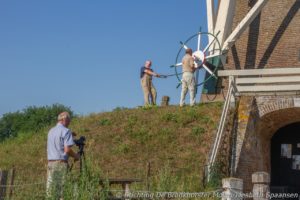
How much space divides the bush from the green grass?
94.0 feet

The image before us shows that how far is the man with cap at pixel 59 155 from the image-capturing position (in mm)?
8031

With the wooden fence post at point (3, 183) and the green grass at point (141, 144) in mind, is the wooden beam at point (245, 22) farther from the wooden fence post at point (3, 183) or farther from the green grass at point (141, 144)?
the wooden fence post at point (3, 183)

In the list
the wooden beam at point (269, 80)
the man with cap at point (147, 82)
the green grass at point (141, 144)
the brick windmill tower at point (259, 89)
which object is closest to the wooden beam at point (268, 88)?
the brick windmill tower at point (259, 89)

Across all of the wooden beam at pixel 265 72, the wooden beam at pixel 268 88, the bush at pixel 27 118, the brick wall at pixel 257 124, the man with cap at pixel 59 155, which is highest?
the bush at pixel 27 118

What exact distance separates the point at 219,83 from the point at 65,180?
11.7 meters

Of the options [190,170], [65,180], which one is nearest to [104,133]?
[190,170]

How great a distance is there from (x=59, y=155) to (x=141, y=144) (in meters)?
6.19

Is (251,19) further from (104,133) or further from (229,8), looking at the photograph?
(104,133)

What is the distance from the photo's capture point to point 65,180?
316 inches

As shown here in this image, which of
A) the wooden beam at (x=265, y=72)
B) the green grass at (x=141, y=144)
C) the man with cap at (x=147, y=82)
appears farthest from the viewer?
the man with cap at (x=147, y=82)

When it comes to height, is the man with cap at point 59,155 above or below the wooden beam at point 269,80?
below

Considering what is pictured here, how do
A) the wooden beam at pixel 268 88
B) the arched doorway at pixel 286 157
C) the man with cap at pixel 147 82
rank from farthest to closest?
the man with cap at pixel 147 82
the arched doorway at pixel 286 157
the wooden beam at pixel 268 88

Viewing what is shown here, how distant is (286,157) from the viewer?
633 inches

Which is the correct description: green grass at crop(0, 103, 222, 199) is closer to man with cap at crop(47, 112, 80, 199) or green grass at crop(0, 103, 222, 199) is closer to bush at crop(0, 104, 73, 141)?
man with cap at crop(47, 112, 80, 199)
